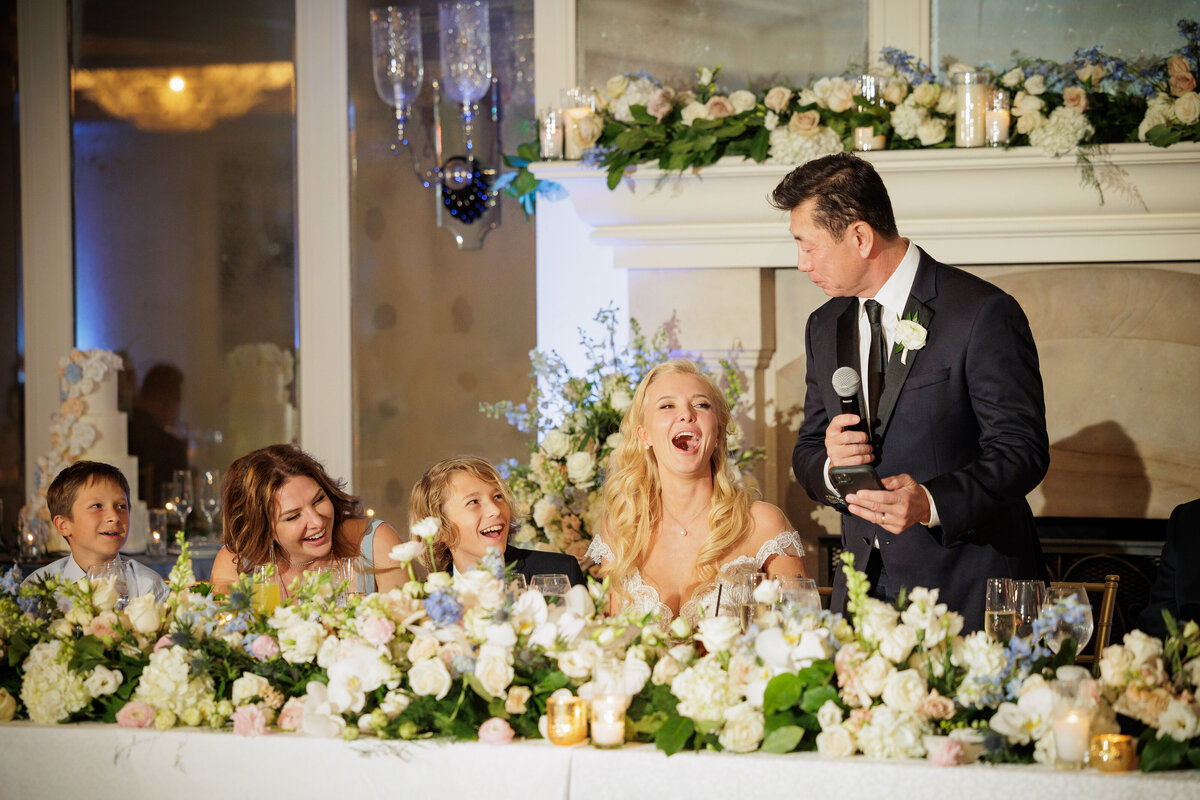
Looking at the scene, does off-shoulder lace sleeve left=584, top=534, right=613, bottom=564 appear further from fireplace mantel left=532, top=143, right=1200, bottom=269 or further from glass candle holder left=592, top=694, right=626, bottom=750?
fireplace mantel left=532, top=143, right=1200, bottom=269

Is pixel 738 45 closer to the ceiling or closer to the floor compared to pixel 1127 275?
closer to the ceiling

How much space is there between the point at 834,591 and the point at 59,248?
4.15 m

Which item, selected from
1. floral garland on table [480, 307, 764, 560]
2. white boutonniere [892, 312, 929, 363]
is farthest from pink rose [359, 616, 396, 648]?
floral garland on table [480, 307, 764, 560]

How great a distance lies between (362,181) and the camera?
16.3 feet

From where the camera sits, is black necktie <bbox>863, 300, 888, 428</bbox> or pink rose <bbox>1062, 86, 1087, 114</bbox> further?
pink rose <bbox>1062, 86, 1087, 114</bbox>

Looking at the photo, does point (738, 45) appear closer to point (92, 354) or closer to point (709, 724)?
point (92, 354)

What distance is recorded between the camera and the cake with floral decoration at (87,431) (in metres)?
4.47

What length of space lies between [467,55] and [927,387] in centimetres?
284

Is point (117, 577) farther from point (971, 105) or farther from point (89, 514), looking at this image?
point (971, 105)

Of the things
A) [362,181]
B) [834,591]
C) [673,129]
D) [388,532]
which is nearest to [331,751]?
[834,591]

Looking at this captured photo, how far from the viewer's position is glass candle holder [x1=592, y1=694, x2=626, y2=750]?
62.9 inches

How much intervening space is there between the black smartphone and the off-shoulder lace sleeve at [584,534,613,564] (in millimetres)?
Result: 866

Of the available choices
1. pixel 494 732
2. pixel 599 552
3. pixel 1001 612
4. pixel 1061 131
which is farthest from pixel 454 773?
pixel 1061 131

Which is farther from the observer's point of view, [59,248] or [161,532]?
[59,248]
